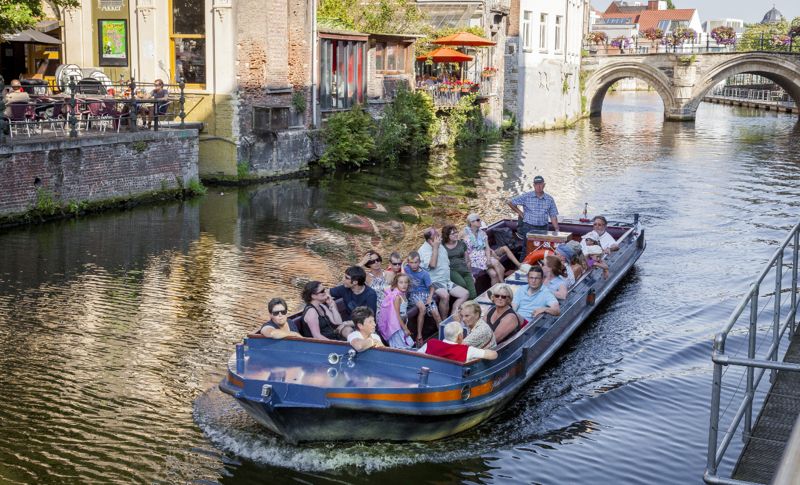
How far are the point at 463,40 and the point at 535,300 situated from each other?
2487 centimetres

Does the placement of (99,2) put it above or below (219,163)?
above

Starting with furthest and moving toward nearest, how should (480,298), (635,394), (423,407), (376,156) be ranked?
(376,156) → (480,298) → (635,394) → (423,407)

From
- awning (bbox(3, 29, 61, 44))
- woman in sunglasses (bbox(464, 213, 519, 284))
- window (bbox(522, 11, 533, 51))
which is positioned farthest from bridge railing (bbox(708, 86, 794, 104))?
woman in sunglasses (bbox(464, 213, 519, 284))

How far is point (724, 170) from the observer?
1171 inches

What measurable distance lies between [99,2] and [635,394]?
61.2 ft

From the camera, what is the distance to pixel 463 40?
34312mm

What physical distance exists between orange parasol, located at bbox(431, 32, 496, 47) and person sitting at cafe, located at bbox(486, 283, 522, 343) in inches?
1013

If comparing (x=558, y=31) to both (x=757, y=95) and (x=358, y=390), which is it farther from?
(x=358, y=390)

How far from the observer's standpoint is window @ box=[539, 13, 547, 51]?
45.0 metres

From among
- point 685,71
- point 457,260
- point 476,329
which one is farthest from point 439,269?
point 685,71

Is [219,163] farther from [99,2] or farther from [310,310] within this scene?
[310,310]

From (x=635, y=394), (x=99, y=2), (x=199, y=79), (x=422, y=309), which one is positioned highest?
(x=99, y=2)

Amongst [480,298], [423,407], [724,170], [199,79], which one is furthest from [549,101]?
[423,407]

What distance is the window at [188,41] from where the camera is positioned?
2322 centimetres
